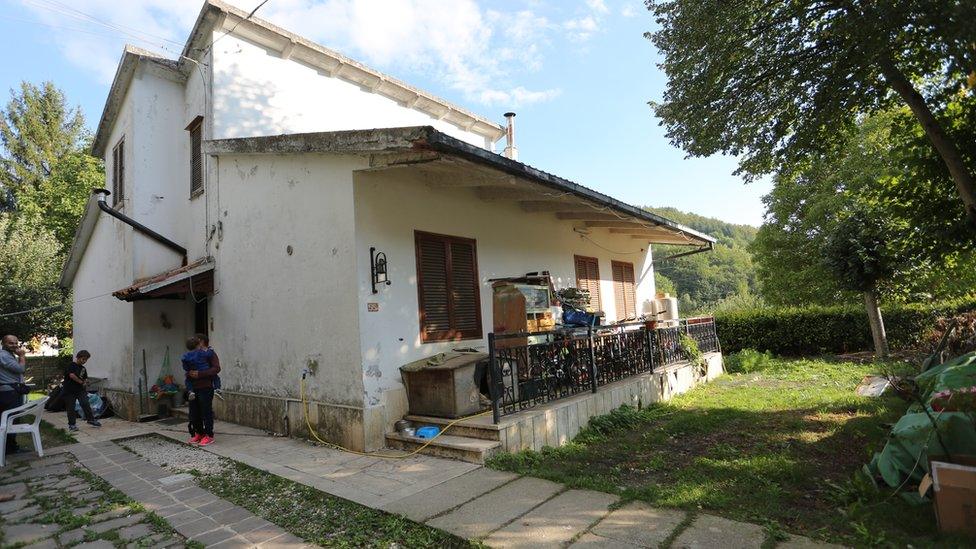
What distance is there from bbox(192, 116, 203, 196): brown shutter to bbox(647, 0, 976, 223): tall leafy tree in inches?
369

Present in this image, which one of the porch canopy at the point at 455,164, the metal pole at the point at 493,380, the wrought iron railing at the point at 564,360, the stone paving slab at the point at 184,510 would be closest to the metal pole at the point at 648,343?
the wrought iron railing at the point at 564,360

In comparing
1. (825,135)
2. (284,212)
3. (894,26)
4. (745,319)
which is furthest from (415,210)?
(745,319)

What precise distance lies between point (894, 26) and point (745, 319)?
12.2 meters

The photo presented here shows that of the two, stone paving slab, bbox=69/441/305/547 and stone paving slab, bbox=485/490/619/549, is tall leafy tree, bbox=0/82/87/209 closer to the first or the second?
stone paving slab, bbox=69/441/305/547

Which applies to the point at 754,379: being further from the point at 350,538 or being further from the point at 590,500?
the point at 350,538

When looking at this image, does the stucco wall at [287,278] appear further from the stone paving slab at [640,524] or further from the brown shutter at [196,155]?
the stone paving slab at [640,524]

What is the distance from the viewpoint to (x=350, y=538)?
12.2 ft

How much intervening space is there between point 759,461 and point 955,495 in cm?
193

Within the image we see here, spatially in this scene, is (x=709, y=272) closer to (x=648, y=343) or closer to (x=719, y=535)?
(x=648, y=343)

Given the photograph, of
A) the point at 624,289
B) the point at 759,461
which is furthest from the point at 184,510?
the point at 624,289

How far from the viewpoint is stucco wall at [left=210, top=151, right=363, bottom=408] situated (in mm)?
6426

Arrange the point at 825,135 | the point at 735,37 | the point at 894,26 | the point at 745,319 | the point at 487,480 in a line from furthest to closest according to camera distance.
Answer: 1. the point at 745,319
2. the point at 825,135
3. the point at 735,37
4. the point at 894,26
5. the point at 487,480

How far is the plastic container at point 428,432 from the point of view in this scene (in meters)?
5.96

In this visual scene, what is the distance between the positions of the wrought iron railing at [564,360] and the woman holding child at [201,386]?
14.5 ft
